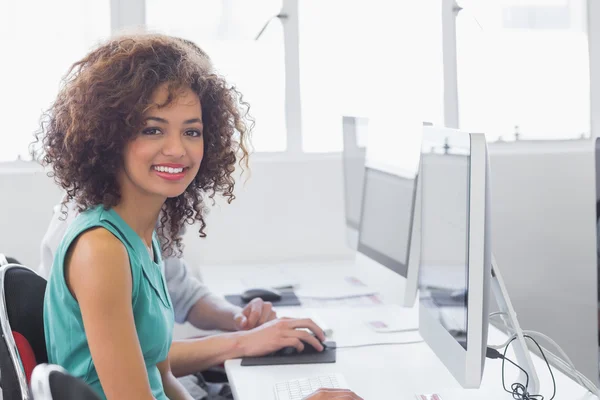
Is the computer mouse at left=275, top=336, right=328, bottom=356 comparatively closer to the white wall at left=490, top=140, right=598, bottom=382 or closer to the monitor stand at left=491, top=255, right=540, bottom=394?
the monitor stand at left=491, top=255, right=540, bottom=394

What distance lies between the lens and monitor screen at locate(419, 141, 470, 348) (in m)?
1.34

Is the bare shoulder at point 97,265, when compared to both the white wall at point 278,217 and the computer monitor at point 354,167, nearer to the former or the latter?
the computer monitor at point 354,167

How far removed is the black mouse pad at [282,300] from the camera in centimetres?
242

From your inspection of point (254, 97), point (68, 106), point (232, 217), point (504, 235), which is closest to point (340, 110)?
point (254, 97)

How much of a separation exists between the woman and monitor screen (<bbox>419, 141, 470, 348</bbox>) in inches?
11.3

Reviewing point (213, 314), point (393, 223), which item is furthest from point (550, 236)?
point (213, 314)

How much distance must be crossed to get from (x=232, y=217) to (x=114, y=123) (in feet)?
5.96

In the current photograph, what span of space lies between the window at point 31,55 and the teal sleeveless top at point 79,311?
6.18 ft

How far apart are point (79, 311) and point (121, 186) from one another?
10.7 inches

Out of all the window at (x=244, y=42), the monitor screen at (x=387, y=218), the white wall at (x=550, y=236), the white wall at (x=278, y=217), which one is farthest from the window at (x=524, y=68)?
the monitor screen at (x=387, y=218)

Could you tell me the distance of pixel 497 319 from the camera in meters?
2.09

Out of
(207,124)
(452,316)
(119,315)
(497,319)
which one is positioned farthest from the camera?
(497,319)

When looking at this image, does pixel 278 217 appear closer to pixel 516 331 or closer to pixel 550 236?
pixel 550 236

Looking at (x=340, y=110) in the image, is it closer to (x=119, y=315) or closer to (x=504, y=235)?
(x=504, y=235)
